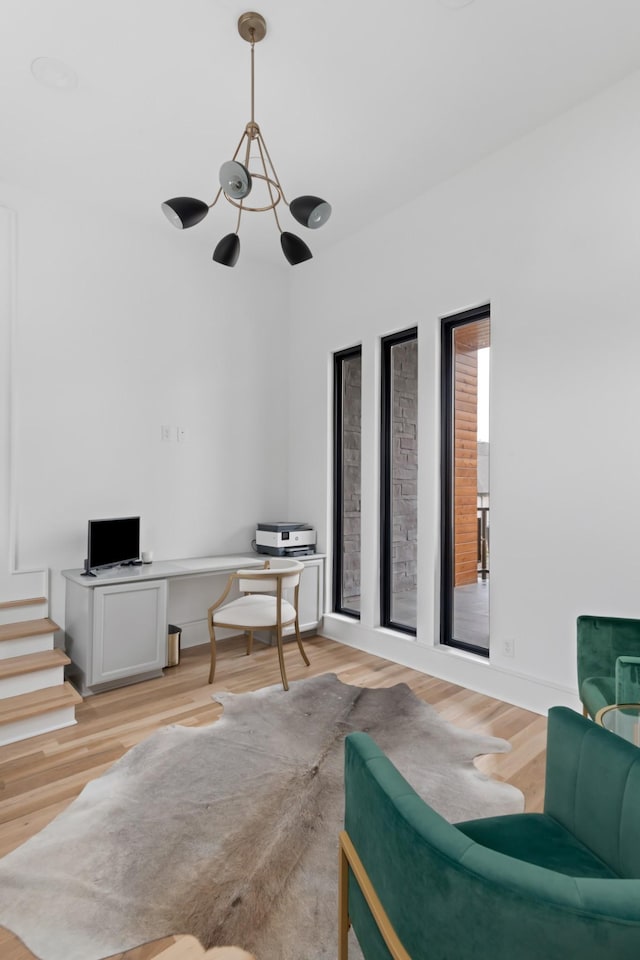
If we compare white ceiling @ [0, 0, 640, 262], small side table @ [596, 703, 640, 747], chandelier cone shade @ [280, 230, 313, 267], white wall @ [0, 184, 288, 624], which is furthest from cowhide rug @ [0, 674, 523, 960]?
white ceiling @ [0, 0, 640, 262]

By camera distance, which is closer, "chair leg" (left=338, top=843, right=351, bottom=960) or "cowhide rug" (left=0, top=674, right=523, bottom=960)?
"chair leg" (left=338, top=843, right=351, bottom=960)

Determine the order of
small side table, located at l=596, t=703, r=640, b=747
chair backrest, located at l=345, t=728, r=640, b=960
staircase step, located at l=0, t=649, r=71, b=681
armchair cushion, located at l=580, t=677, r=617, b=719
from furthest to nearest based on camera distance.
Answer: staircase step, located at l=0, t=649, r=71, b=681, armchair cushion, located at l=580, t=677, r=617, b=719, small side table, located at l=596, t=703, r=640, b=747, chair backrest, located at l=345, t=728, r=640, b=960

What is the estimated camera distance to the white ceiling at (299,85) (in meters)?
2.20

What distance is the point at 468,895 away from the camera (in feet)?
2.54

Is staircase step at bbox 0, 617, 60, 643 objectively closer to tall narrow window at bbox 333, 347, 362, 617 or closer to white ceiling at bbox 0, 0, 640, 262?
tall narrow window at bbox 333, 347, 362, 617

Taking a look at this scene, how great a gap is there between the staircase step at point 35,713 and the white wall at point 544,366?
2.07m

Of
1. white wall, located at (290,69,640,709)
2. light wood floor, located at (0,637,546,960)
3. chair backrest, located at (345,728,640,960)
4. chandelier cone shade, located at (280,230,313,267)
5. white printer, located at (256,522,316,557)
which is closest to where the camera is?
chair backrest, located at (345,728,640,960)

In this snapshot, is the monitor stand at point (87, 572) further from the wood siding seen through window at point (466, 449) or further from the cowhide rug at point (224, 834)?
the wood siding seen through window at point (466, 449)

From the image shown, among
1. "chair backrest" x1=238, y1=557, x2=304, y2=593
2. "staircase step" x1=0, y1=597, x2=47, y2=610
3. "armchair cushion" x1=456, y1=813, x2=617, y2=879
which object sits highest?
"chair backrest" x1=238, y1=557, x2=304, y2=593

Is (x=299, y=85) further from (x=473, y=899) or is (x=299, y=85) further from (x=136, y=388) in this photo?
(x=473, y=899)

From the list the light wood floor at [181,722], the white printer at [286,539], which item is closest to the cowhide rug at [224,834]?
the light wood floor at [181,722]

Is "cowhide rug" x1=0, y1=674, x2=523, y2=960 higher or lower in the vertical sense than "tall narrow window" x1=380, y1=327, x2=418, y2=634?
lower

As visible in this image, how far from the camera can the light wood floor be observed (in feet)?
6.62

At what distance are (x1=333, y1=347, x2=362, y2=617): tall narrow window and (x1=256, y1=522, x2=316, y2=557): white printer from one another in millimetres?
226
